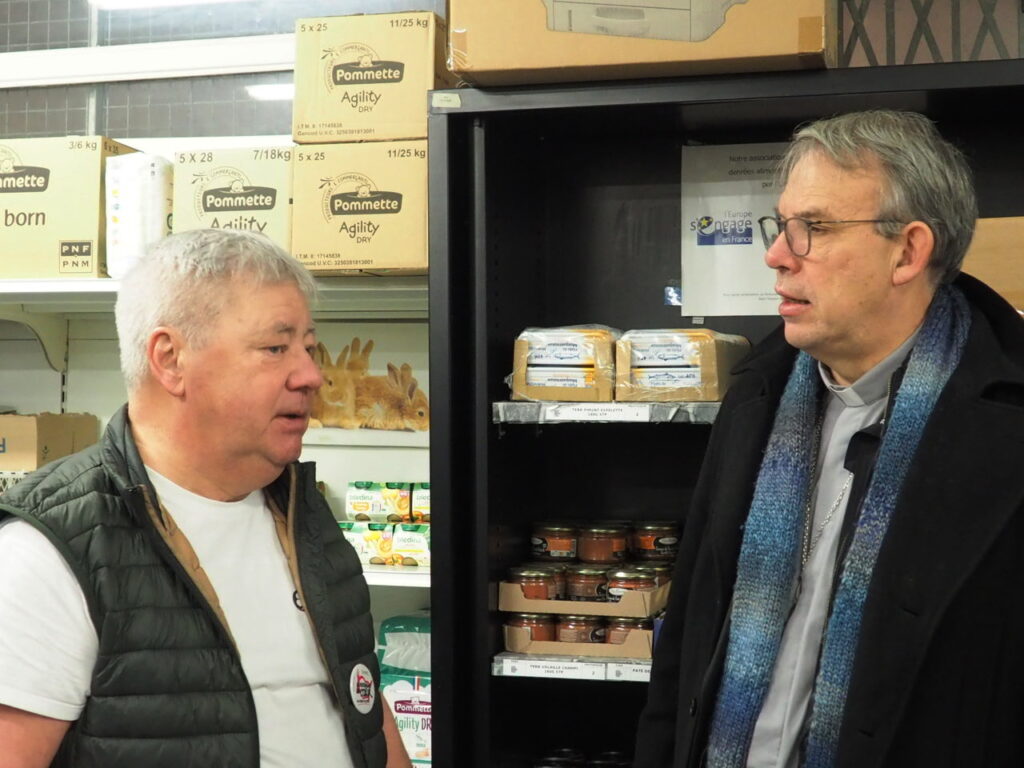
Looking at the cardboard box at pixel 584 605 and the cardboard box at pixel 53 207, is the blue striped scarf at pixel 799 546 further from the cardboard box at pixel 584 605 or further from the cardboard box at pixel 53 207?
the cardboard box at pixel 53 207

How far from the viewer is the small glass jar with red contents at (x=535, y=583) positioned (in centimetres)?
234

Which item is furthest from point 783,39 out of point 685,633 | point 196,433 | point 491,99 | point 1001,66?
point 196,433

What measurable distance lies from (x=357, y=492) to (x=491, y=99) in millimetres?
1142

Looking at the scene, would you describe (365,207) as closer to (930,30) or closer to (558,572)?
(558,572)

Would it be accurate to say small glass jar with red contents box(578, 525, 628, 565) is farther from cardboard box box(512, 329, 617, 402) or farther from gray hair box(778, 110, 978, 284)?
gray hair box(778, 110, 978, 284)

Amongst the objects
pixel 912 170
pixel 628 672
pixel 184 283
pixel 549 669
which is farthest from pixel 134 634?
pixel 912 170

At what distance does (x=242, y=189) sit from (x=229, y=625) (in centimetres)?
134

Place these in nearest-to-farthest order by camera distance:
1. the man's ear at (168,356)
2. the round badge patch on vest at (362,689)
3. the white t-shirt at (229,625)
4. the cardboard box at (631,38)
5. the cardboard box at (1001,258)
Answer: the white t-shirt at (229,625)
the man's ear at (168,356)
the round badge patch on vest at (362,689)
the cardboard box at (631,38)
the cardboard box at (1001,258)

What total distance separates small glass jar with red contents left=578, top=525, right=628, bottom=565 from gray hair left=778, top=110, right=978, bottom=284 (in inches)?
37.8

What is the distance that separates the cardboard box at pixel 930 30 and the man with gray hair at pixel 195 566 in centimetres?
140

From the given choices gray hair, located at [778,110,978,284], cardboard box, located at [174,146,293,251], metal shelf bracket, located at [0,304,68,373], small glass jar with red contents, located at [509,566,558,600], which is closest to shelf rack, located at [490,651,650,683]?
small glass jar with red contents, located at [509,566,558,600]

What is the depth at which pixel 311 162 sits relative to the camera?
2.54m

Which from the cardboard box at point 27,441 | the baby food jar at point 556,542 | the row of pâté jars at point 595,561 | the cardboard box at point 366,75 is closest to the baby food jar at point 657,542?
the row of pâté jars at point 595,561

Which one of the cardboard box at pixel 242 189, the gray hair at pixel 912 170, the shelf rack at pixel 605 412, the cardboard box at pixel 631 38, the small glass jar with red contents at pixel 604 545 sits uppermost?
the cardboard box at pixel 631 38
